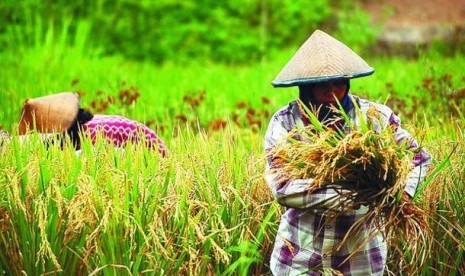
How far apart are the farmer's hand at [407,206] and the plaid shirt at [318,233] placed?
0.14 ft

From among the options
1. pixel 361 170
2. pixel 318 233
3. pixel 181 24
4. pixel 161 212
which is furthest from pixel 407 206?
pixel 181 24

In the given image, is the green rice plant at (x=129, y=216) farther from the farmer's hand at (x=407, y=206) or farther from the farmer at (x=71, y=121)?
the farmer at (x=71, y=121)

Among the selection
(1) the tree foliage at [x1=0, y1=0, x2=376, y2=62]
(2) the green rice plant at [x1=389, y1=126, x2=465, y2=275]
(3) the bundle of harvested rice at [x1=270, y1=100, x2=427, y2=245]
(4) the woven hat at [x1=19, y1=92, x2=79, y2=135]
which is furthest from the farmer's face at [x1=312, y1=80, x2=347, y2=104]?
(1) the tree foliage at [x1=0, y1=0, x2=376, y2=62]

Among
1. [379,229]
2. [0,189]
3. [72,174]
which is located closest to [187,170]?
[72,174]

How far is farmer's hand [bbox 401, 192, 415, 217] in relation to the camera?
2930 mm

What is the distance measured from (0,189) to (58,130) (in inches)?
37.2

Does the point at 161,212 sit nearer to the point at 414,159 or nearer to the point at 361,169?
the point at 361,169

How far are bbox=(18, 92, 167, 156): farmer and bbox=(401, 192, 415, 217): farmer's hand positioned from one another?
1658 mm

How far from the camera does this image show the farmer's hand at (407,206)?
2.93 m

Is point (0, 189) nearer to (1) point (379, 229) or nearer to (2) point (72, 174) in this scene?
(2) point (72, 174)

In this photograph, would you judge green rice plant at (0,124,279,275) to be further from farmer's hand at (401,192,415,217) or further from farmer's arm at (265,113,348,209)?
farmer's hand at (401,192,415,217)

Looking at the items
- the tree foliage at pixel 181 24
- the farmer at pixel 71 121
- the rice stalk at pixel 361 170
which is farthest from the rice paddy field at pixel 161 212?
the tree foliage at pixel 181 24

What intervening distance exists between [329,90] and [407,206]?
0.49 metres

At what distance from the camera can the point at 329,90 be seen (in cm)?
312
